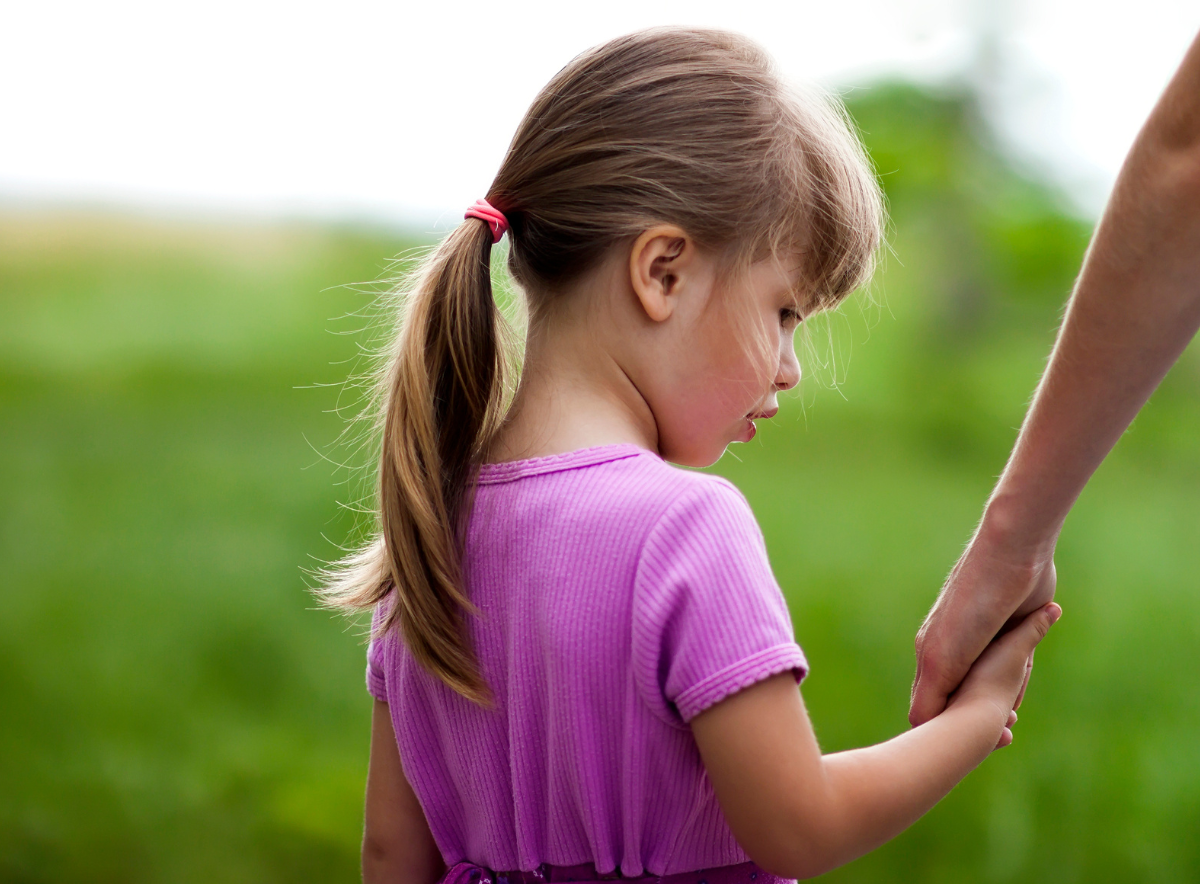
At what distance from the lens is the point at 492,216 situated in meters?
0.99

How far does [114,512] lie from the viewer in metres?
2.67

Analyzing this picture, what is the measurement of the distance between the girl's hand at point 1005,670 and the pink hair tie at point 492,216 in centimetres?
63

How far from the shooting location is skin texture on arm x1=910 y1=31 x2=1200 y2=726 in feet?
2.89

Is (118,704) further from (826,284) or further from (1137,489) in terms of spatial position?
(1137,489)

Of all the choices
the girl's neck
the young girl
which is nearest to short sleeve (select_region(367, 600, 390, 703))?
the young girl

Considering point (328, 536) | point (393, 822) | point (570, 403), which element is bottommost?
point (328, 536)

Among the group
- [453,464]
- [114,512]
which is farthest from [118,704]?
[453,464]

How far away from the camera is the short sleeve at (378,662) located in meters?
1.05

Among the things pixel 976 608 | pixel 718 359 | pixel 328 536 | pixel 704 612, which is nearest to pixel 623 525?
pixel 704 612

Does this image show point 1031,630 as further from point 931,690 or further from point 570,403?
point 570,403

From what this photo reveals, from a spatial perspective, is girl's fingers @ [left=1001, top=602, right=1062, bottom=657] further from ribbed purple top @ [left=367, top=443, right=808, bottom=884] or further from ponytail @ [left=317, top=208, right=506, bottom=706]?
ponytail @ [left=317, top=208, right=506, bottom=706]

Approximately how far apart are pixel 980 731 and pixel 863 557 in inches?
61.9

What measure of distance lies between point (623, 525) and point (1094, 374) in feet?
1.56

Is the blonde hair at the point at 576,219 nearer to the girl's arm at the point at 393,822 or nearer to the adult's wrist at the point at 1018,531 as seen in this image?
the girl's arm at the point at 393,822
